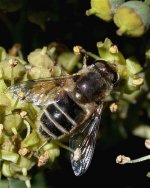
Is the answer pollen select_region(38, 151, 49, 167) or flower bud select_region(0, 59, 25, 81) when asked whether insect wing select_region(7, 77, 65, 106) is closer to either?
flower bud select_region(0, 59, 25, 81)

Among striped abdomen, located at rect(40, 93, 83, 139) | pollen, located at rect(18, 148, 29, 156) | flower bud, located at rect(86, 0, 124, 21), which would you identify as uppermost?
flower bud, located at rect(86, 0, 124, 21)

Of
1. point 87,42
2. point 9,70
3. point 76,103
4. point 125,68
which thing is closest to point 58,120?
point 76,103

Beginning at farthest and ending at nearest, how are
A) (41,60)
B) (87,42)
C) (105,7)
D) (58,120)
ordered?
(87,42) → (41,60) → (105,7) → (58,120)

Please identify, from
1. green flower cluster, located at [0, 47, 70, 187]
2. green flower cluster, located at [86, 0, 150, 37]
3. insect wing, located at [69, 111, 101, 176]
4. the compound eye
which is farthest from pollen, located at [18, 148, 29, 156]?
green flower cluster, located at [86, 0, 150, 37]

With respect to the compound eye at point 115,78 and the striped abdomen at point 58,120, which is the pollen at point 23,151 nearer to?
the striped abdomen at point 58,120

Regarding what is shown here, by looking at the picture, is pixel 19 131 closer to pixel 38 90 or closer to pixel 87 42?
pixel 38 90

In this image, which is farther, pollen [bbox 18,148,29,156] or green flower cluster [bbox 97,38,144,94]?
green flower cluster [bbox 97,38,144,94]

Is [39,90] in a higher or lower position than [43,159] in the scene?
higher
